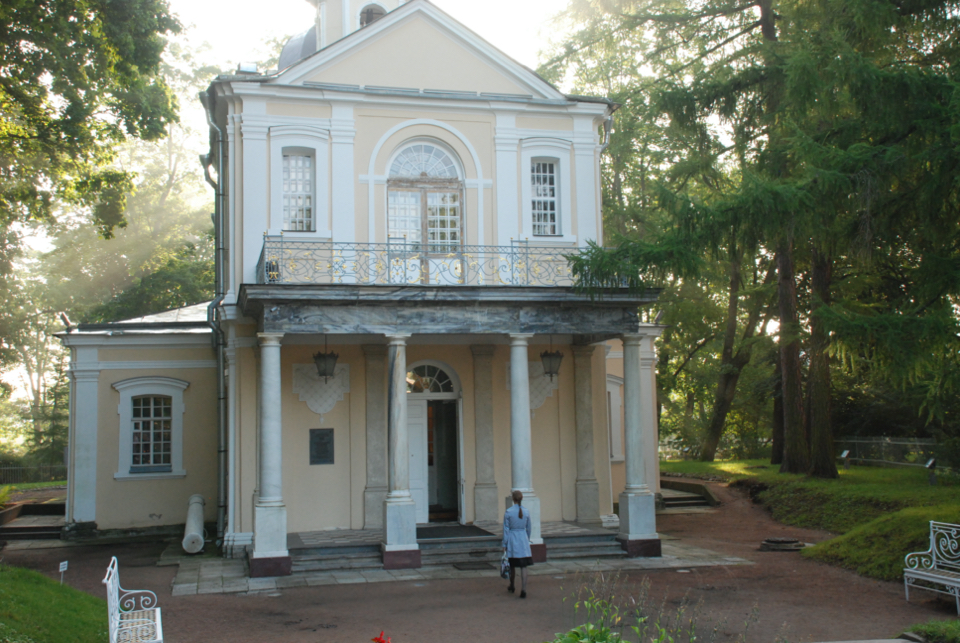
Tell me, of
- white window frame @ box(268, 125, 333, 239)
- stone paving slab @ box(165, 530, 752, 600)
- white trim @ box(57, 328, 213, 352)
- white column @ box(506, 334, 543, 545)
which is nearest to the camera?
stone paving slab @ box(165, 530, 752, 600)

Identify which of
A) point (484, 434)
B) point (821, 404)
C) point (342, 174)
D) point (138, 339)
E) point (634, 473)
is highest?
point (342, 174)

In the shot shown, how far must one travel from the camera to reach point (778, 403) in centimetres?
2769

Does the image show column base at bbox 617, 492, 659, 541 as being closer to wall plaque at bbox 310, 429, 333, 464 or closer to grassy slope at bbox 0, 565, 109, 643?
wall plaque at bbox 310, 429, 333, 464

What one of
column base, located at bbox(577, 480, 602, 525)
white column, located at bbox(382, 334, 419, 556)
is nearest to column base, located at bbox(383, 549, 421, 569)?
white column, located at bbox(382, 334, 419, 556)

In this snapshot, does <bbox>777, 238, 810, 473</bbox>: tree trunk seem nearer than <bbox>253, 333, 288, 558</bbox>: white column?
No

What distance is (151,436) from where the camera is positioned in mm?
18281

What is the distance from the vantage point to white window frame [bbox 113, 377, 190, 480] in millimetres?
17922

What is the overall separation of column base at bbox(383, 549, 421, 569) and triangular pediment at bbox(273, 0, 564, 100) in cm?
839

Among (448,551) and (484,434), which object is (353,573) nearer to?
(448,551)

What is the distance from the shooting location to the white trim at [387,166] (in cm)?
1527

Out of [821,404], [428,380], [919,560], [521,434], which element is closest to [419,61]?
[428,380]

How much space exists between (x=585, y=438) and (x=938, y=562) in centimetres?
710

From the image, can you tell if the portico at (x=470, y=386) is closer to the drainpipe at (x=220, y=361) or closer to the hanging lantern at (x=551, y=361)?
the hanging lantern at (x=551, y=361)

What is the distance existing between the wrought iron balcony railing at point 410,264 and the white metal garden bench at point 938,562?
676cm
